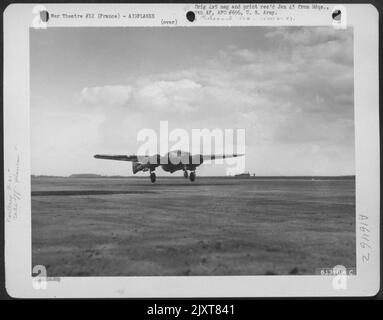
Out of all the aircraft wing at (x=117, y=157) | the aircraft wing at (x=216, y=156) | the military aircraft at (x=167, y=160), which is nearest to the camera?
the aircraft wing at (x=216, y=156)

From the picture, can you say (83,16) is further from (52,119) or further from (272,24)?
(272,24)

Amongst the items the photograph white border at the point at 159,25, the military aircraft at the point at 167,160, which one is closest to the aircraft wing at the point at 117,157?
the military aircraft at the point at 167,160

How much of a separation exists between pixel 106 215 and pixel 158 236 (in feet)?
2.96

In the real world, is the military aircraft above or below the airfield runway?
above

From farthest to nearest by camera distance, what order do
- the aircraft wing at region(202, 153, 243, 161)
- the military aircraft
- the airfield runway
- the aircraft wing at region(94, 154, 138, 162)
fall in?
the aircraft wing at region(94, 154, 138, 162), the military aircraft, the aircraft wing at region(202, 153, 243, 161), the airfield runway

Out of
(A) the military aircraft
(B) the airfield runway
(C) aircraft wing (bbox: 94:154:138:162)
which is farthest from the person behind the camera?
(C) aircraft wing (bbox: 94:154:138:162)

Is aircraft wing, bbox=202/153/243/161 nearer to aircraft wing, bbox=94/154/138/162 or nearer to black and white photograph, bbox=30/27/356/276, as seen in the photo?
black and white photograph, bbox=30/27/356/276

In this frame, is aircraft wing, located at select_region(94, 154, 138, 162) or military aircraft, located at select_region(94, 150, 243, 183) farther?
aircraft wing, located at select_region(94, 154, 138, 162)

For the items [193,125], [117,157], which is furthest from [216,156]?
[117,157]

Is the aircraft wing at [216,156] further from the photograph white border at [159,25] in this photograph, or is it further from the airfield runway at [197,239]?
the photograph white border at [159,25]

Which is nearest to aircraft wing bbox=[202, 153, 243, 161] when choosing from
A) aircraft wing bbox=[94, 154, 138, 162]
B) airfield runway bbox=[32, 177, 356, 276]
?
airfield runway bbox=[32, 177, 356, 276]

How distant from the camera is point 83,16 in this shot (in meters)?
4.19

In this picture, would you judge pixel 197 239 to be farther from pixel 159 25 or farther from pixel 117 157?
pixel 159 25

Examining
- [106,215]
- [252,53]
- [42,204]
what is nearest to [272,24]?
[252,53]
